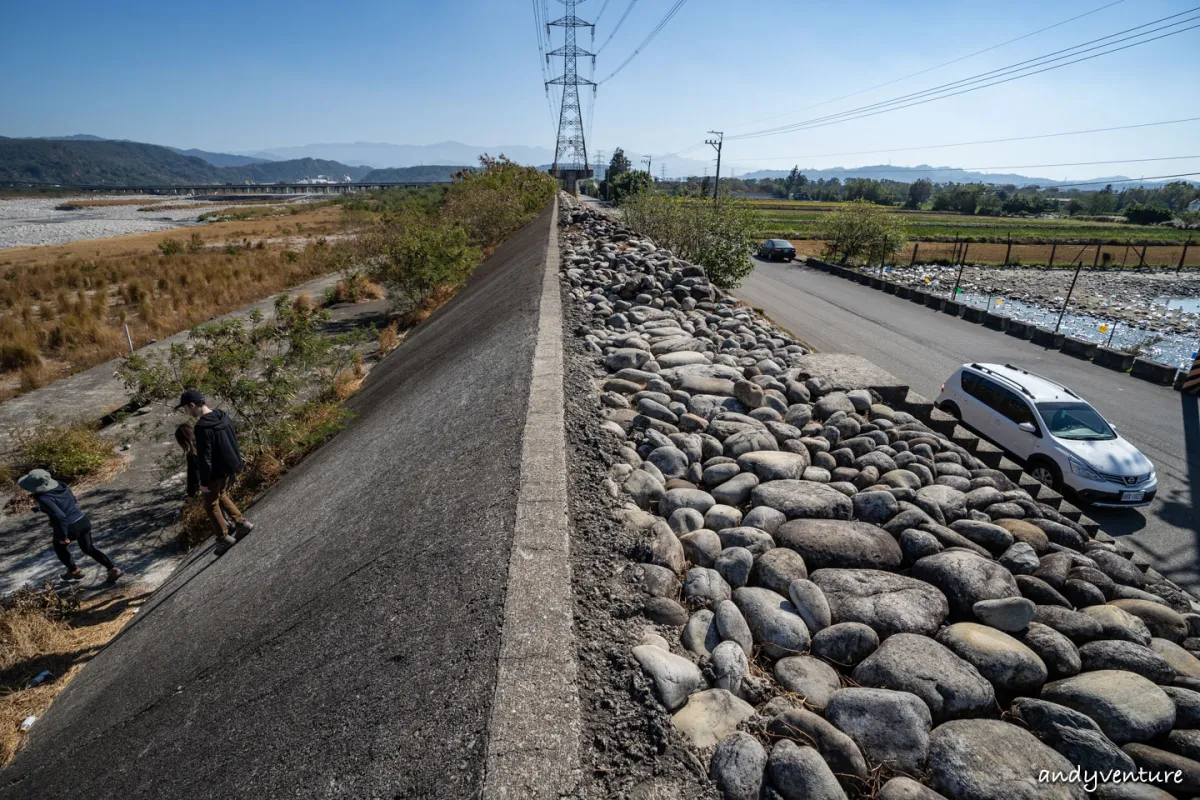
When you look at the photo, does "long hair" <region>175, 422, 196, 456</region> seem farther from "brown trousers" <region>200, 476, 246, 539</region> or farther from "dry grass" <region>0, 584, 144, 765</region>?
"dry grass" <region>0, 584, 144, 765</region>

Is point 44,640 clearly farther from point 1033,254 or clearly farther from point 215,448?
point 1033,254

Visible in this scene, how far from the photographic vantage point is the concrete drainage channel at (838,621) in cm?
218

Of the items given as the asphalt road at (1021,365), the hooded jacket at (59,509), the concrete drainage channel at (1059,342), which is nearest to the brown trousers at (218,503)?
the hooded jacket at (59,509)

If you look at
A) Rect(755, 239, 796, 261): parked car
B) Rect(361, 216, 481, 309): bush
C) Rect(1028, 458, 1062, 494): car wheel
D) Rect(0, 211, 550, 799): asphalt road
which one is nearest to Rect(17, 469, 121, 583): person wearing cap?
Rect(0, 211, 550, 799): asphalt road

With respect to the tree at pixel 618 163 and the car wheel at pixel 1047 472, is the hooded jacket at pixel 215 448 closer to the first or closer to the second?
the car wheel at pixel 1047 472

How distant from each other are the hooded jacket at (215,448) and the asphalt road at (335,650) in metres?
0.68

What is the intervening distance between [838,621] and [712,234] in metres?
14.6

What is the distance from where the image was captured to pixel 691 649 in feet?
8.81

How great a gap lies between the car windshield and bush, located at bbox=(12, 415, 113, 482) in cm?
1516

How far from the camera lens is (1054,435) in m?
9.00

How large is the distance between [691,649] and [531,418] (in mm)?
2119

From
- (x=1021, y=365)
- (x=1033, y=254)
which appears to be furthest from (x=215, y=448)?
(x=1033, y=254)

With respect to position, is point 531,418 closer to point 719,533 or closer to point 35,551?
point 719,533

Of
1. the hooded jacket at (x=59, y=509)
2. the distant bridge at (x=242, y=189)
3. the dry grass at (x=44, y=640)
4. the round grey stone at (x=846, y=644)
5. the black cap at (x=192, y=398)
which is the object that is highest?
the distant bridge at (x=242, y=189)
